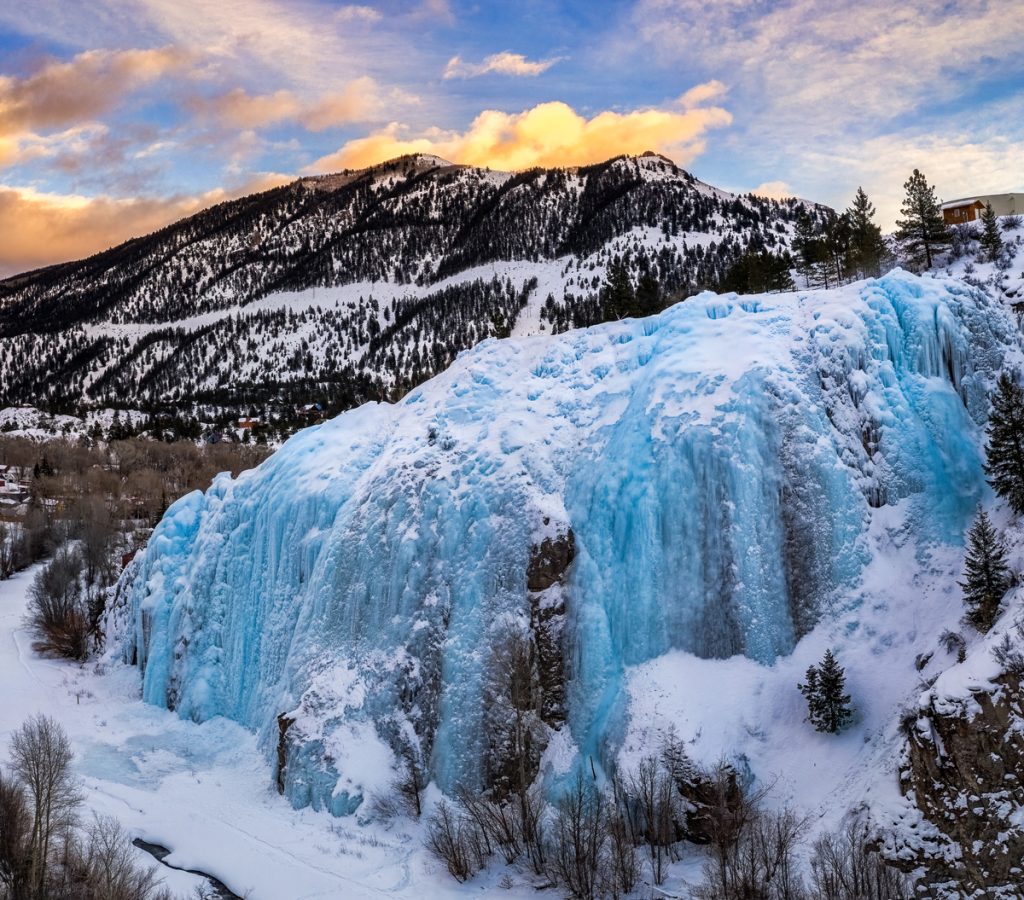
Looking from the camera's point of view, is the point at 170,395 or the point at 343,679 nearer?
the point at 343,679

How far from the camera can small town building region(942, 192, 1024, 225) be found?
54.4 m

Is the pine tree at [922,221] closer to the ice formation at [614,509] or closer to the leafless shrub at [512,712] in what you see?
the ice formation at [614,509]

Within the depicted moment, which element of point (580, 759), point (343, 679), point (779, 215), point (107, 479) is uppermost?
point (779, 215)

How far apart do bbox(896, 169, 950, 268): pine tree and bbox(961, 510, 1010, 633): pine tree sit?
26456 mm

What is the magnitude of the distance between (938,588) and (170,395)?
195 metres

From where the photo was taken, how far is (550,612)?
91.4 feet

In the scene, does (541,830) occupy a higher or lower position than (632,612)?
lower

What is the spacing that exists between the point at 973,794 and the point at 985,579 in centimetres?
697

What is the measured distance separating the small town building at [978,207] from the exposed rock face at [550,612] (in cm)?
4213

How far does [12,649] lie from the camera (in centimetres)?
4994

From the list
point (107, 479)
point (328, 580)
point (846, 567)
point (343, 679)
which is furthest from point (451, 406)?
point (107, 479)

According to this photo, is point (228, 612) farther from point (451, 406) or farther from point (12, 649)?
point (12, 649)

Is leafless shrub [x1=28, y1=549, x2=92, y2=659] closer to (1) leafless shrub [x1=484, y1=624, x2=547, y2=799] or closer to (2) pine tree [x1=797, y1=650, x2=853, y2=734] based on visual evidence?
(1) leafless shrub [x1=484, y1=624, x2=547, y2=799]

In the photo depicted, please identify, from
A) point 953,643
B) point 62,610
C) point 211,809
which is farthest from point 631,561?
point 62,610
